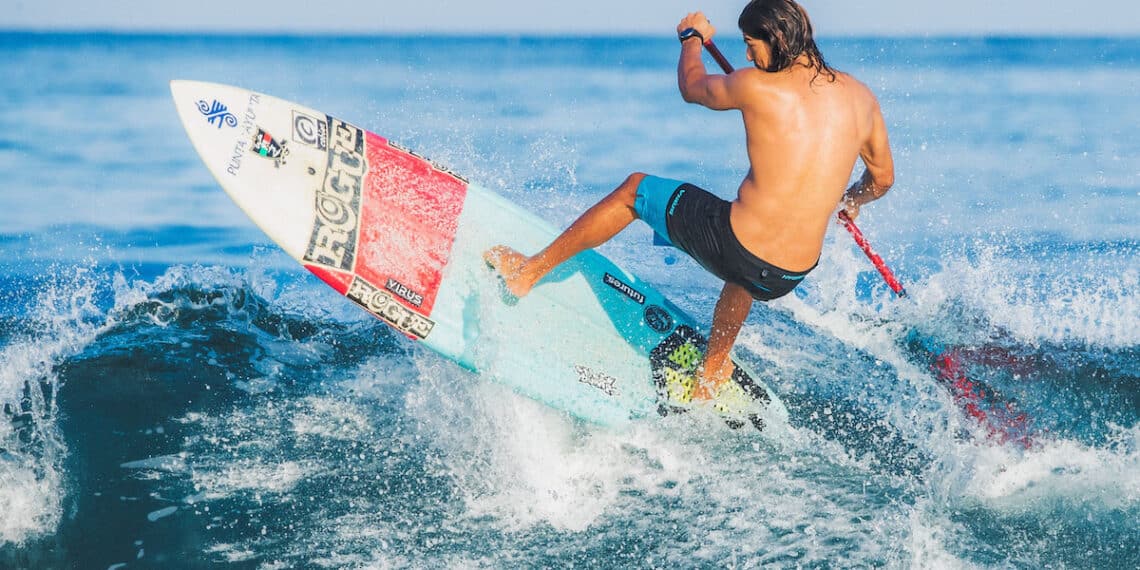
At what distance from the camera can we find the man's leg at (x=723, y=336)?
4.55 m

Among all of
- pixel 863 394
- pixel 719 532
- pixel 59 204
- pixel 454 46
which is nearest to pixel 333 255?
pixel 719 532

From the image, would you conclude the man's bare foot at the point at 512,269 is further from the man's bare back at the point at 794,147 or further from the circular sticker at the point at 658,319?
the man's bare back at the point at 794,147

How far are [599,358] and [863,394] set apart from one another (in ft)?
4.38

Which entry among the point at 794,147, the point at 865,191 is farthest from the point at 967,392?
the point at 794,147

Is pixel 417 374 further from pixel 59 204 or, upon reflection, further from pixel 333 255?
pixel 59 204

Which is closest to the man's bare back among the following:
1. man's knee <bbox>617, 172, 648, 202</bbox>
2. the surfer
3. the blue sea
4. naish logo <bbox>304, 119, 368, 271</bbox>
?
the surfer

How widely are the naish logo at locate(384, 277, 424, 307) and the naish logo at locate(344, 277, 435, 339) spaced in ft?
0.13

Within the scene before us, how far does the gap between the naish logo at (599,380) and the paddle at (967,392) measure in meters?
1.29

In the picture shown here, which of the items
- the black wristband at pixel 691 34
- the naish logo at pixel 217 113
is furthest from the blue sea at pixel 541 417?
the black wristband at pixel 691 34

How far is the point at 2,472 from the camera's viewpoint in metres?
4.31

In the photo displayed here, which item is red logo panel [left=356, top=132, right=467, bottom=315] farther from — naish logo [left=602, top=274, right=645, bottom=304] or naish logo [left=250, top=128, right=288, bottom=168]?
naish logo [left=602, top=274, right=645, bottom=304]

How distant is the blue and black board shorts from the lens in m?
4.32

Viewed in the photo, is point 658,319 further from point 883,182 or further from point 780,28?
point 780,28

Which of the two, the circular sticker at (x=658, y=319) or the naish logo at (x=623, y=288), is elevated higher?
the naish logo at (x=623, y=288)
